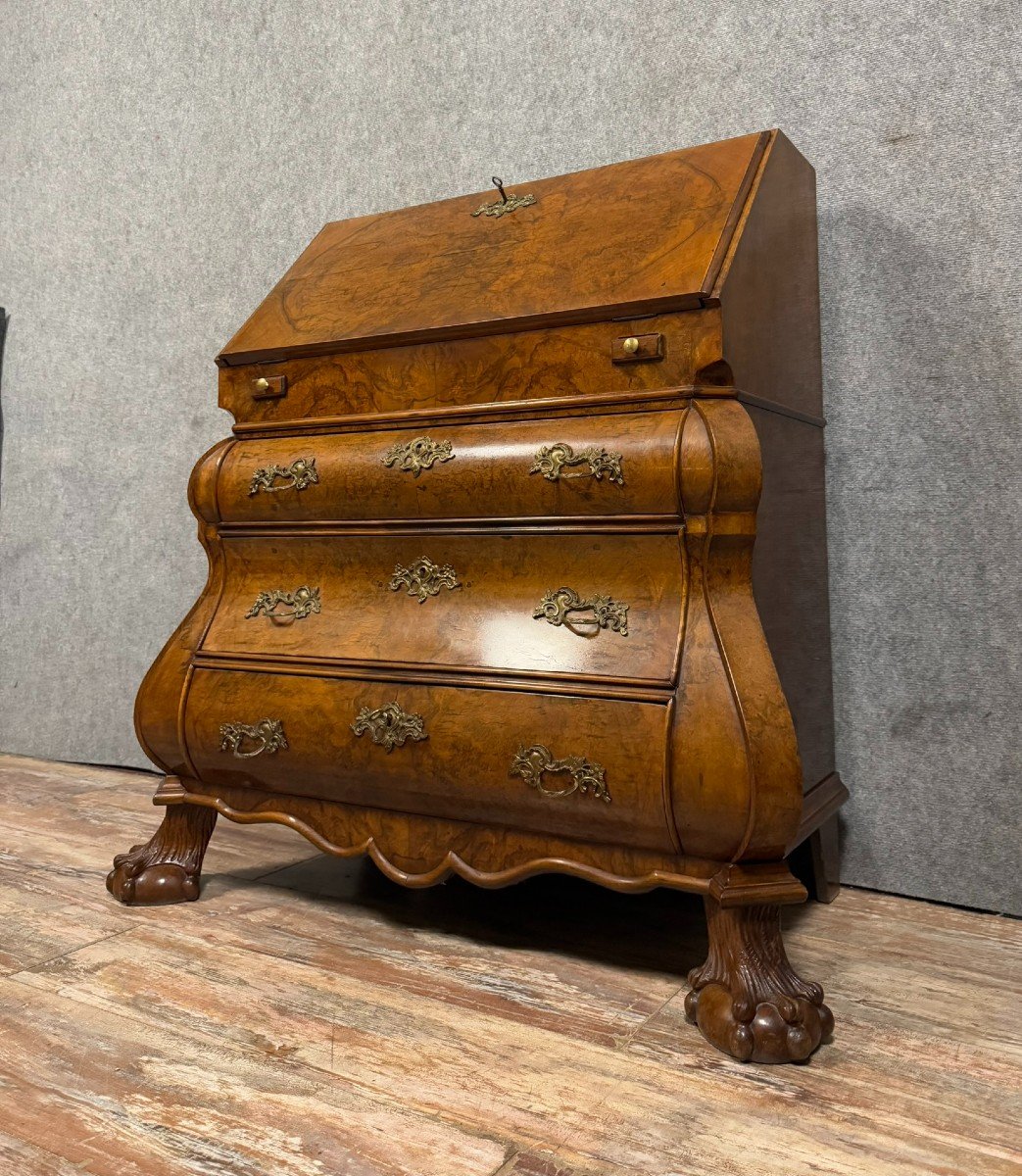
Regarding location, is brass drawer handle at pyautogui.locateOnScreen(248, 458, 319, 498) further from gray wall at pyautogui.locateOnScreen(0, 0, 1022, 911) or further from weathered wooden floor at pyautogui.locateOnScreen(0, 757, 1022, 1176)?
gray wall at pyautogui.locateOnScreen(0, 0, 1022, 911)

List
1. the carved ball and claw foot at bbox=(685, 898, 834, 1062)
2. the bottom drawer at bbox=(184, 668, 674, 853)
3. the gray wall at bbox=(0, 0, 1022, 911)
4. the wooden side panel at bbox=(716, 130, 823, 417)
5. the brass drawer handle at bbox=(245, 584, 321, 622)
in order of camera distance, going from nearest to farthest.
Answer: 1. the carved ball and claw foot at bbox=(685, 898, 834, 1062)
2. the bottom drawer at bbox=(184, 668, 674, 853)
3. the wooden side panel at bbox=(716, 130, 823, 417)
4. the brass drawer handle at bbox=(245, 584, 321, 622)
5. the gray wall at bbox=(0, 0, 1022, 911)

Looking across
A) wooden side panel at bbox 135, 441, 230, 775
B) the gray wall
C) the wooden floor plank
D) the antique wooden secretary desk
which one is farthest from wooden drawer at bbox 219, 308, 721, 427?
the wooden floor plank

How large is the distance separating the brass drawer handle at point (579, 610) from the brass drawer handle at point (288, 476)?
451 millimetres

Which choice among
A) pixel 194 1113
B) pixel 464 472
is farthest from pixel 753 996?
pixel 464 472

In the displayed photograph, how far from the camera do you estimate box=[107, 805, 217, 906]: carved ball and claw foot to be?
1804 mm

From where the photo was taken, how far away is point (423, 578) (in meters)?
1.61

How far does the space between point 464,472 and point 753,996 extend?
798mm

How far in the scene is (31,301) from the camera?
10.3ft

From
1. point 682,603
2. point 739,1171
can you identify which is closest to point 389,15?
point 682,603

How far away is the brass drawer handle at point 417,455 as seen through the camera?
1.56 meters

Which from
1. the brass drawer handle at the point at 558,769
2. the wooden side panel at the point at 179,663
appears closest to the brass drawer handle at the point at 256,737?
the wooden side panel at the point at 179,663

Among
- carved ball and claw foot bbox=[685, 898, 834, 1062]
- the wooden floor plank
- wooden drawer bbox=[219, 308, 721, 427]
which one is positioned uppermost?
wooden drawer bbox=[219, 308, 721, 427]

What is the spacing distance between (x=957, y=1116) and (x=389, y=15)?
8.15 ft

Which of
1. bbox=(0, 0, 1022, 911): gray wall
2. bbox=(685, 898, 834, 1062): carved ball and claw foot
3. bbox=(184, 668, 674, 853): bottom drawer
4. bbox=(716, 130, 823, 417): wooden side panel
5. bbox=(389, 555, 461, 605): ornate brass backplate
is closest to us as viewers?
bbox=(685, 898, 834, 1062): carved ball and claw foot
